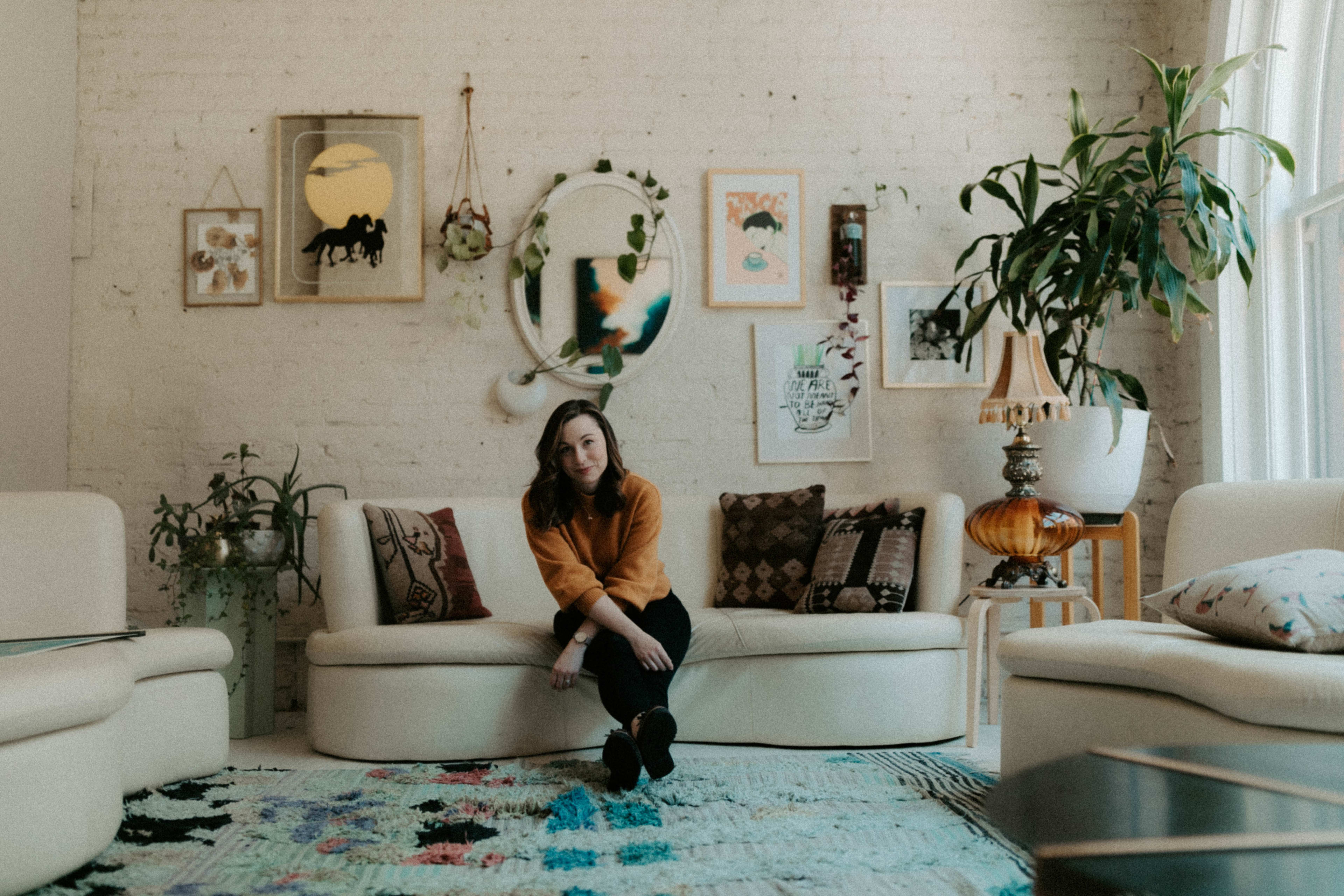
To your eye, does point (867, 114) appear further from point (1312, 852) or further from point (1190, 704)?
point (1312, 852)

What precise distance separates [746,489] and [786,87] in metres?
1.71

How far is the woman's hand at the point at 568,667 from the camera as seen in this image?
2768 millimetres

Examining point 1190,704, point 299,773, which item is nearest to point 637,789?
point 299,773

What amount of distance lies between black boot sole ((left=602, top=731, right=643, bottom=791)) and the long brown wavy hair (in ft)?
2.17

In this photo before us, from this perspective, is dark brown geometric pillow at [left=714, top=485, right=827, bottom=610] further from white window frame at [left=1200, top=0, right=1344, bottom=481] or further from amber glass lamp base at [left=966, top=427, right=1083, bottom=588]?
white window frame at [left=1200, top=0, right=1344, bottom=481]

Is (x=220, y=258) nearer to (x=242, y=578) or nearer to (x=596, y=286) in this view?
(x=242, y=578)

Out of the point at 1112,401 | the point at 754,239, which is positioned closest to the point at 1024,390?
the point at 1112,401

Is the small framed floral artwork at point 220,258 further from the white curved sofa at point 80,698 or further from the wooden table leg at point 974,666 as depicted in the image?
the wooden table leg at point 974,666

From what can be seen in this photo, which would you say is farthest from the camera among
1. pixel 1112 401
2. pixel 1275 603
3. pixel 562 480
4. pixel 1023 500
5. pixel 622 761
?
pixel 1112 401

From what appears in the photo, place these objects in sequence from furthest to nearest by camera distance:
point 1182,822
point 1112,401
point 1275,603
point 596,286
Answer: point 596,286
point 1112,401
point 1275,603
point 1182,822

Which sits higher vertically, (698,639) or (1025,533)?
(1025,533)

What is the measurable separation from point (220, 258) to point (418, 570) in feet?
5.69

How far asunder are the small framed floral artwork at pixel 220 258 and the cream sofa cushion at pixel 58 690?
224 centimetres

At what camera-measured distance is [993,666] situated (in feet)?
10.9
